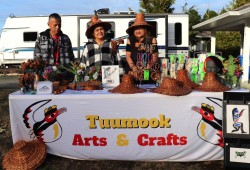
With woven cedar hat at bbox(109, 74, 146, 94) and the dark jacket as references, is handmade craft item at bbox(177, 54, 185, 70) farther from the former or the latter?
the dark jacket

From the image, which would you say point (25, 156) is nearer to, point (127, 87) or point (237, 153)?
point (127, 87)

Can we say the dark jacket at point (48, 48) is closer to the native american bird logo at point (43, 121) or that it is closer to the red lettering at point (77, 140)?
the native american bird logo at point (43, 121)

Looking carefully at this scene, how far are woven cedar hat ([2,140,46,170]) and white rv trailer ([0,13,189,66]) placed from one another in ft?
22.1

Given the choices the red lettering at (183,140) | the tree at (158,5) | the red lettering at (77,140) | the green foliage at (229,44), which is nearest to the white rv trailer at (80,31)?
the red lettering at (77,140)

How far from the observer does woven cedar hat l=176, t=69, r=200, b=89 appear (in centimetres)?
331

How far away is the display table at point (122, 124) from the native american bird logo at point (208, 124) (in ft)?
0.03

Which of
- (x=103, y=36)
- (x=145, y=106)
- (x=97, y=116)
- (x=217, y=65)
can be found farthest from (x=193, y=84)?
(x=103, y=36)

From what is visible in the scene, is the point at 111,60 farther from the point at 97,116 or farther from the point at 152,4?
the point at 152,4

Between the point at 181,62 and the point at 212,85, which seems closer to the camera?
the point at 212,85

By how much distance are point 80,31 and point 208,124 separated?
9183 mm

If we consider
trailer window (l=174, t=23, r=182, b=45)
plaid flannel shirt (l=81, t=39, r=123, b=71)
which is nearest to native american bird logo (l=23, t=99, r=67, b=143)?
plaid flannel shirt (l=81, t=39, r=123, b=71)

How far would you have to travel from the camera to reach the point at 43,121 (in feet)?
10.6

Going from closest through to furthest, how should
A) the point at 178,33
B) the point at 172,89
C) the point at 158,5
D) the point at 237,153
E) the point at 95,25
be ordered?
the point at 237,153 < the point at 172,89 < the point at 95,25 < the point at 178,33 < the point at 158,5

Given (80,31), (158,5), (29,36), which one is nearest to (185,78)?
(80,31)
